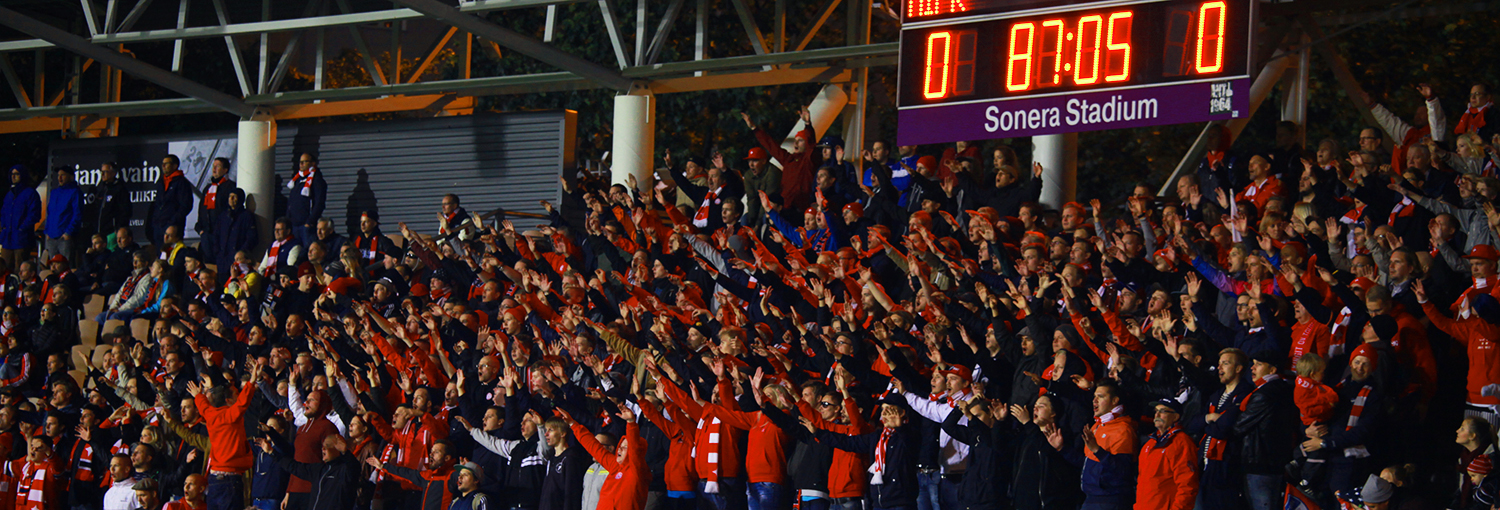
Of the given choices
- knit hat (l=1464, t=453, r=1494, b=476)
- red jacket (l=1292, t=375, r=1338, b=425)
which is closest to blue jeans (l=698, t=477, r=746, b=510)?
red jacket (l=1292, t=375, r=1338, b=425)

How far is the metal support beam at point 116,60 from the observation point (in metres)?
18.4

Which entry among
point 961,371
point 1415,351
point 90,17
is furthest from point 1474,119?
point 90,17

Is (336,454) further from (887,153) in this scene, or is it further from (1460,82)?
(1460,82)

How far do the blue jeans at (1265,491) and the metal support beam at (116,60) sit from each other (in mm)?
13213

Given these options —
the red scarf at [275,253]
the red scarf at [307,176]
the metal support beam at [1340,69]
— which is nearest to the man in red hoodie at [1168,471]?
the metal support beam at [1340,69]

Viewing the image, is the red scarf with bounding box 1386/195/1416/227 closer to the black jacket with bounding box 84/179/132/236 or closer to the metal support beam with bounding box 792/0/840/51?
the metal support beam with bounding box 792/0/840/51

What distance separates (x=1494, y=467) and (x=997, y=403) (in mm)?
2902

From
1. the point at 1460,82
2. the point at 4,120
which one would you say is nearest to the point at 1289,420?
the point at 1460,82

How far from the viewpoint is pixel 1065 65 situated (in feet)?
39.8

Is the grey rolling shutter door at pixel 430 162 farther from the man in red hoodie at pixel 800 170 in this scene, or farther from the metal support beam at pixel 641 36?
the man in red hoodie at pixel 800 170

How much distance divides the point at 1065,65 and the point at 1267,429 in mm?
3307

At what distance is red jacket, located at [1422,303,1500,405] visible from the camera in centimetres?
1010

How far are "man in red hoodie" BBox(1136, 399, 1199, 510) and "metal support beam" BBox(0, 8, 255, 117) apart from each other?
12746 mm

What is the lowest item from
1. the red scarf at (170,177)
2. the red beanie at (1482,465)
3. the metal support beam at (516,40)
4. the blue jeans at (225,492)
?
the blue jeans at (225,492)
